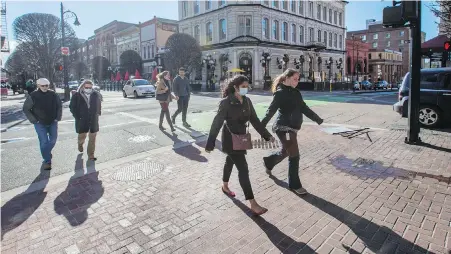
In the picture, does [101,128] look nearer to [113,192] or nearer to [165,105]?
[165,105]

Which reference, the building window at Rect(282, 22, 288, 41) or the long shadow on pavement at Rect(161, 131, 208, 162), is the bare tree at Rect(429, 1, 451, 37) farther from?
the building window at Rect(282, 22, 288, 41)

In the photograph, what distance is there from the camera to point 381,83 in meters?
45.6

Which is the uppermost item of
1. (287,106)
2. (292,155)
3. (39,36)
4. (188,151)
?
(39,36)

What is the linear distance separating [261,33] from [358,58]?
33.9m

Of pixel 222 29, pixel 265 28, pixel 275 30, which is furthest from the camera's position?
pixel 275 30

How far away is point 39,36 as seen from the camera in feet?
103

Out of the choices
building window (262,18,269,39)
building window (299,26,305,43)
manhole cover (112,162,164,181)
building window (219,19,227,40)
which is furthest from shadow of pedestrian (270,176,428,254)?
building window (299,26,305,43)

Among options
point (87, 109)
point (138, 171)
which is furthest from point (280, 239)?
point (87, 109)

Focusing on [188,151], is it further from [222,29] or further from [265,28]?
[222,29]

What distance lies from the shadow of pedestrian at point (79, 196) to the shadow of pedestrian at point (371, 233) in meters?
2.95

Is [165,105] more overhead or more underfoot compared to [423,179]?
more overhead

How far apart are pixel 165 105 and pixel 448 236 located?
761 cm

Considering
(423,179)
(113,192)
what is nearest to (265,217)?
(113,192)

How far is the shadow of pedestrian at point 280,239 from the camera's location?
116 inches
